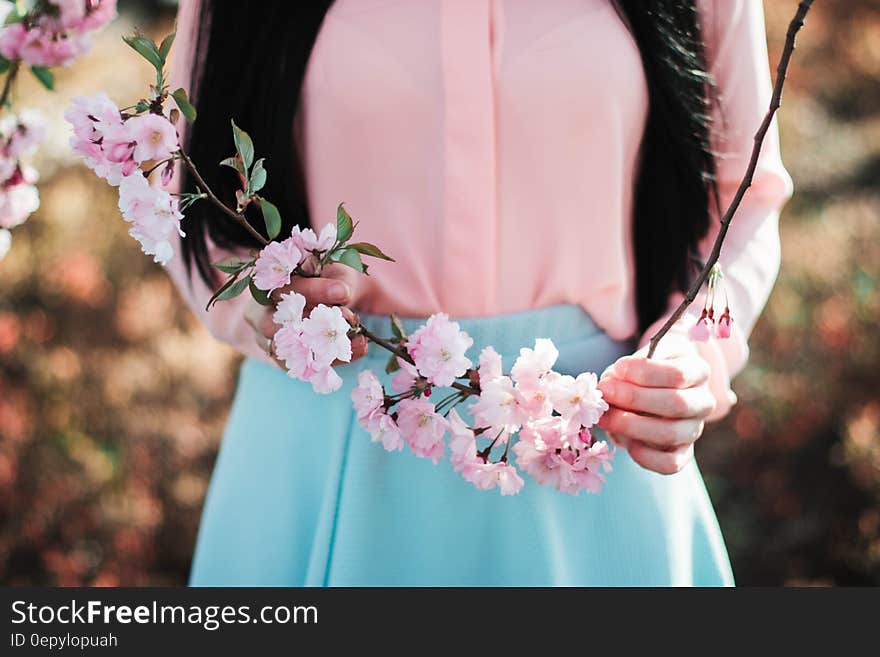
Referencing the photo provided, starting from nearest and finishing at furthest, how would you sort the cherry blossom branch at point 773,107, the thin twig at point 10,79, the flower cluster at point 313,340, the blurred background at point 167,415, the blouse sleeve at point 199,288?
the cherry blossom branch at point 773,107 → the flower cluster at point 313,340 → the thin twig at point 10,79 → the blouse sleeve at point 199,288 → the blurred background at point 167,415

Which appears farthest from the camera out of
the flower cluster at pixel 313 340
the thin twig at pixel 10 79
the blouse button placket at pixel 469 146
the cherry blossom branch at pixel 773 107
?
the blouse button placket at pixel 469 146

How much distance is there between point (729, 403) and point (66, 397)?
1810 mm

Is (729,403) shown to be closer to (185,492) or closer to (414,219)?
(414,219)

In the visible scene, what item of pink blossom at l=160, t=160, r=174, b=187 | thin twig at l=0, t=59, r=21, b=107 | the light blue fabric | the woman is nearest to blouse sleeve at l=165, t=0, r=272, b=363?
the woman

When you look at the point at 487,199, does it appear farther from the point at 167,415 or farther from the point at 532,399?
the point at 167,415

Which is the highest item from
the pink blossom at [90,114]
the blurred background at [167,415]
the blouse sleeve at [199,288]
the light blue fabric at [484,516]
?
the pink blossom at [90,114]

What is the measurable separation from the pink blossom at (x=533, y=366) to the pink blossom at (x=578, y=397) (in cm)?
1

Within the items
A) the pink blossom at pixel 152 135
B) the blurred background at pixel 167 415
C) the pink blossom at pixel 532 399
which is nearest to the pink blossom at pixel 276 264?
the pink blossom at pixel 152 135

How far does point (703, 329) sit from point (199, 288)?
0.66 meters

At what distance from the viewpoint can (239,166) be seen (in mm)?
781

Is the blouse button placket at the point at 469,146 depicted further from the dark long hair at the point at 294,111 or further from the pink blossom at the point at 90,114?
the pink blossom at the point at 90,114

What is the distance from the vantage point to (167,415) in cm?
242

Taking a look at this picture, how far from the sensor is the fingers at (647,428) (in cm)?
93

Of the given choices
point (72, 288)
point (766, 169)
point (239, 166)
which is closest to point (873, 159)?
point (766, 169)
